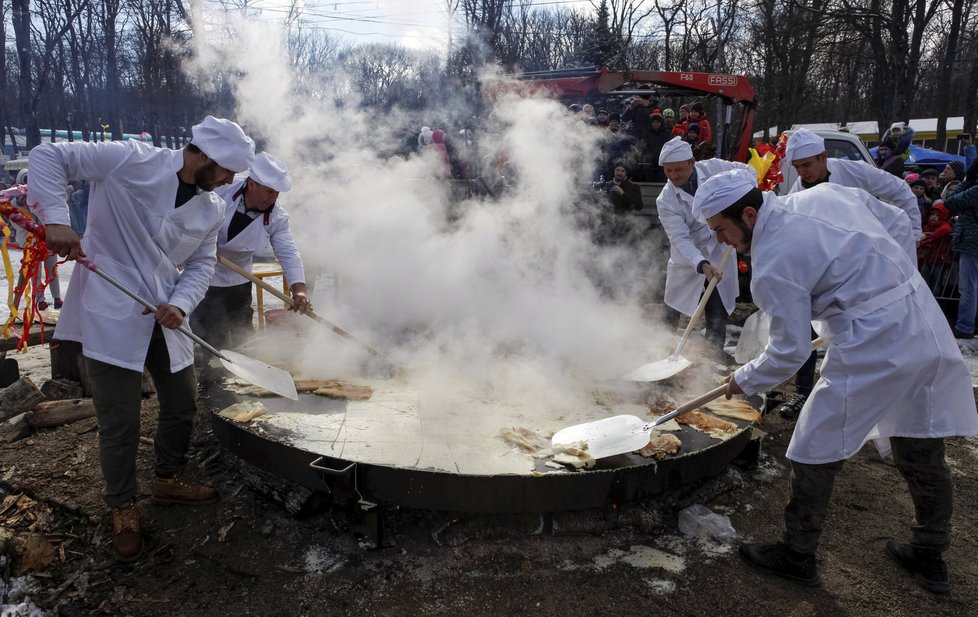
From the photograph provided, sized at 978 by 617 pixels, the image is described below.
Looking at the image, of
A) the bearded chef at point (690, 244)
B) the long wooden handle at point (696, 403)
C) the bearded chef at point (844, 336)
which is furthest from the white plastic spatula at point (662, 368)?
the bearded chef at point (844, 336)

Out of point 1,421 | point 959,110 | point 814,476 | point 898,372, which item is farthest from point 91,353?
point 959,110

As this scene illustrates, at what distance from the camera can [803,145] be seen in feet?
13.9

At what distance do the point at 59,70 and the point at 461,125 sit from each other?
19.0m

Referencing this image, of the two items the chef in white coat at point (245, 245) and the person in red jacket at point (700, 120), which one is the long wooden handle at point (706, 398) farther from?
the person in red jacket at point (700, 120)

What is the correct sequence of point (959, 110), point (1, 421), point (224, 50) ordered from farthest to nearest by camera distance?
point (959, 110)
point (224, 50)
point (1, 421)

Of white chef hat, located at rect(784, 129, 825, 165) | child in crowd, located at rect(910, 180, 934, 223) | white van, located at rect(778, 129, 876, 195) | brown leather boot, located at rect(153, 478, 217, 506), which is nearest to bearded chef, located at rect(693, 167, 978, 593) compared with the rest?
white chef hat, located at rect(784, 129, 825, 165)

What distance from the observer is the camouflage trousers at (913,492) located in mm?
2781

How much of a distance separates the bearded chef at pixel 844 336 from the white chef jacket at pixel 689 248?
2.13 m

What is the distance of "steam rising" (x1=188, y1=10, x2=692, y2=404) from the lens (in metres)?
4.57

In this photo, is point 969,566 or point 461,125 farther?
point 461,125

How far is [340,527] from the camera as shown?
318 cm

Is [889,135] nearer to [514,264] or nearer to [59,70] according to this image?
[514,264]

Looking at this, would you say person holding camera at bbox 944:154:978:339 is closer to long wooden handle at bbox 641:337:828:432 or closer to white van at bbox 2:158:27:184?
long wooden handle at bbox 641:337:828:432

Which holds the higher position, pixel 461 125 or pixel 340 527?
pixel 461 125
